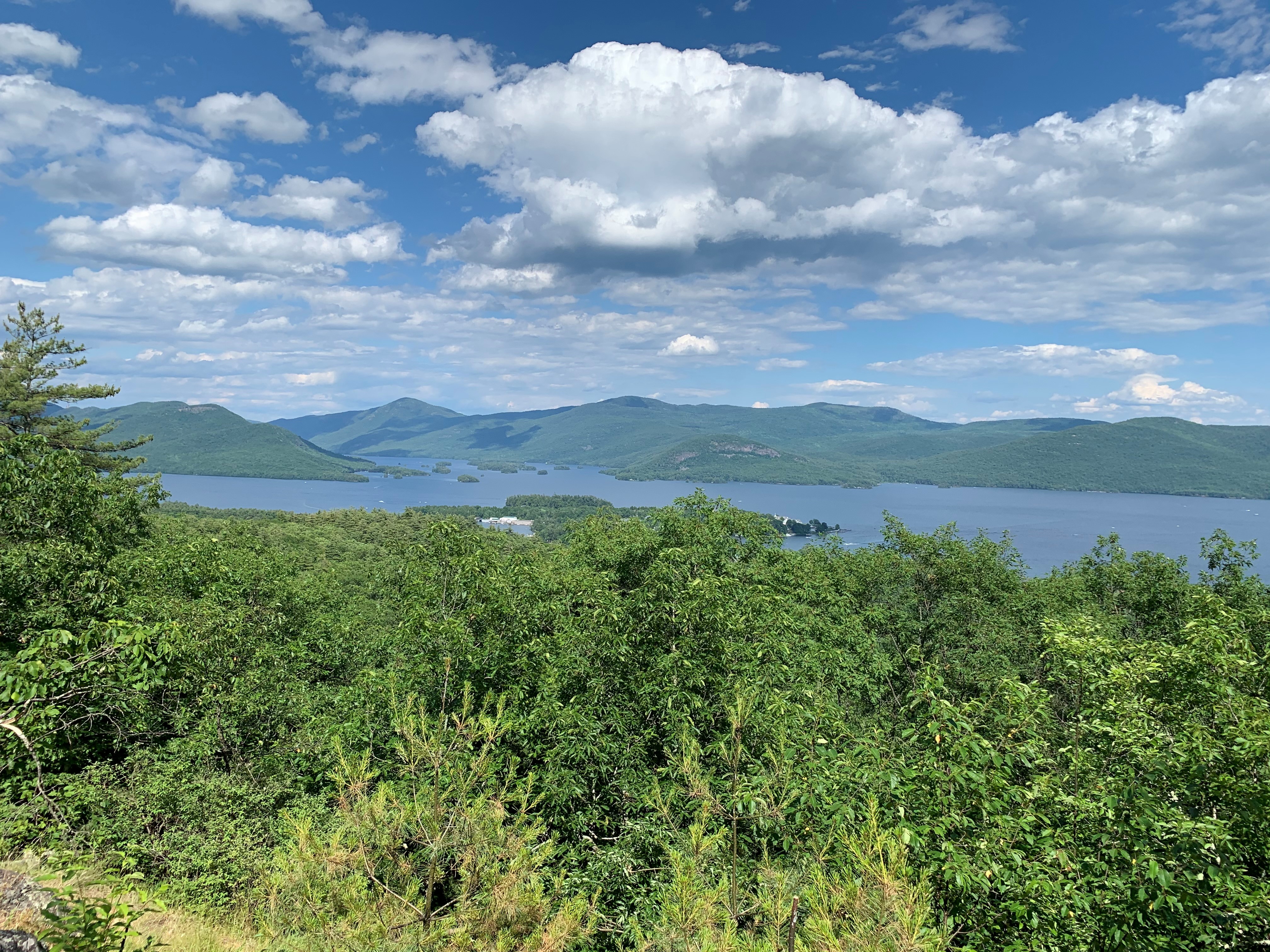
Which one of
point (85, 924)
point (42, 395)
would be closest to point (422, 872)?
point (85, 924)

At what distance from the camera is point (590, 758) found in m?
11.1

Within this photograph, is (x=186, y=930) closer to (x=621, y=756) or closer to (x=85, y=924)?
(x=85, y=924)

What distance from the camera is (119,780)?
11422 millimetres

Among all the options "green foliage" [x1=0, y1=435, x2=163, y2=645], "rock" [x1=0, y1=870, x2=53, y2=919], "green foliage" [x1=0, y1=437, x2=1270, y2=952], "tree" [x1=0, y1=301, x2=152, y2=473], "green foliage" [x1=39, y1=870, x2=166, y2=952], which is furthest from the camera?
"tree" [x1=0, y1=301, x2=152, y2=473]

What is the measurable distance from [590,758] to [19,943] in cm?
806

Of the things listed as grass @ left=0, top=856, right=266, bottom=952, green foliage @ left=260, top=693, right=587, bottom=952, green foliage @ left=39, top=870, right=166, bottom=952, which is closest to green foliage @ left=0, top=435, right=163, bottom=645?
grass @ left=0, top=856, right=266, bottom=952

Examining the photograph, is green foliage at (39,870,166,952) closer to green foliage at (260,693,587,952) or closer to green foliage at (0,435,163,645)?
green foliage at (260,693,587,952)

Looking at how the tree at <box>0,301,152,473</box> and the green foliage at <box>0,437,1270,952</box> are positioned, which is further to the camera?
the tree at <box>0,301,152,473</box>

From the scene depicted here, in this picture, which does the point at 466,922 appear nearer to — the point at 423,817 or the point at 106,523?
the point at 423,817

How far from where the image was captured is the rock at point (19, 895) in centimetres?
590

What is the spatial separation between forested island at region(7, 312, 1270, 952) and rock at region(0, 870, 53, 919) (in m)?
0.32

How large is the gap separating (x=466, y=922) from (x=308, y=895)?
1565mm

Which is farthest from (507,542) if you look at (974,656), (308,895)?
(308,895)

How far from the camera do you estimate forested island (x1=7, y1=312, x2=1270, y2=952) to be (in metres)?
6.00
